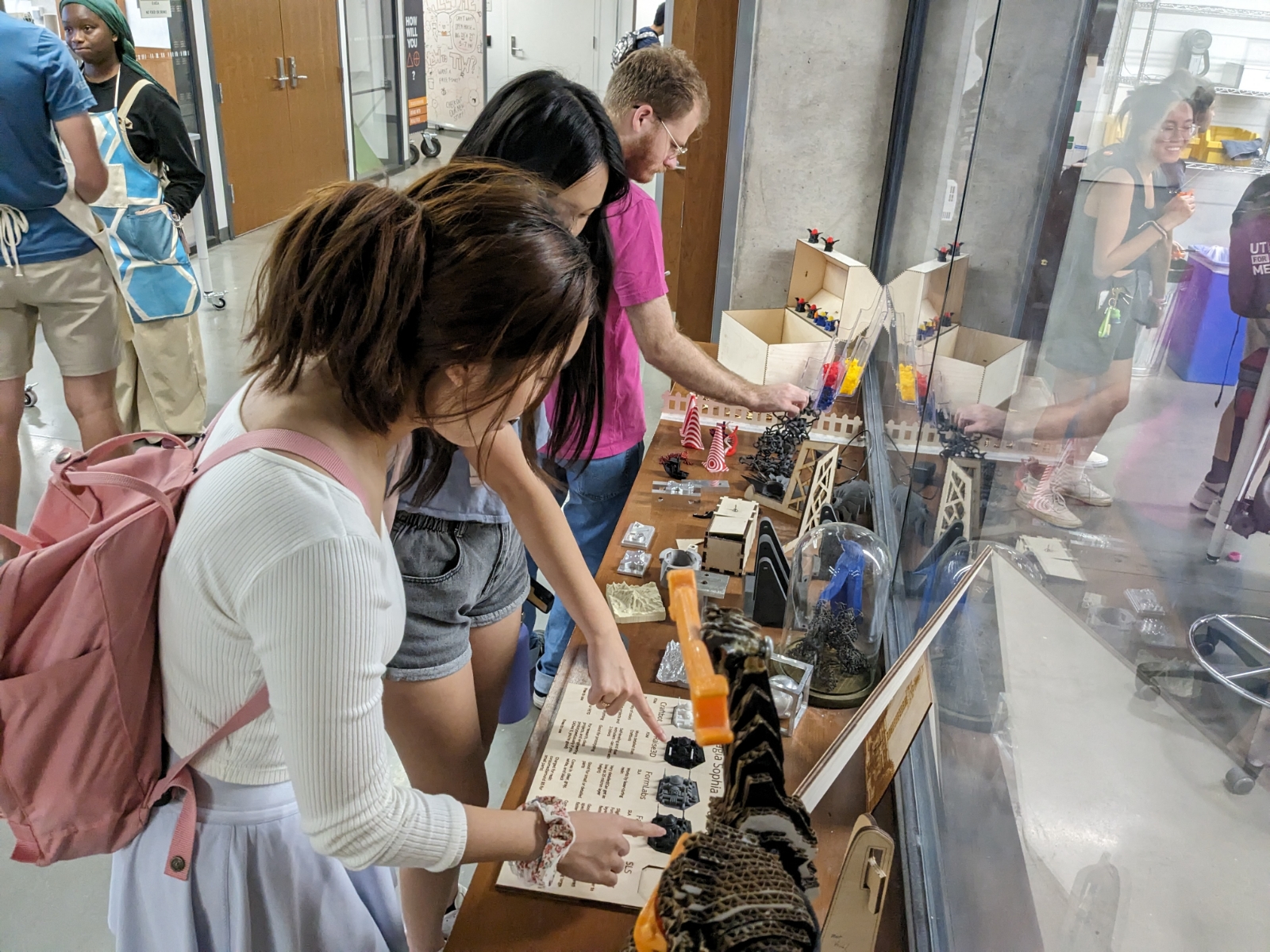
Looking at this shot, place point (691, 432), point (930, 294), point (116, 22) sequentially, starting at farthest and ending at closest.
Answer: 1. point (116, 22)
2. point (691, 432)
3. point (930, 294)

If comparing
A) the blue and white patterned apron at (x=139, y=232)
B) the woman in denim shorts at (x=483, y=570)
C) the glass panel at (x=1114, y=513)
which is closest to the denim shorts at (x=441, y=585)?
the woman in denim shorts at (x=483, y=570)

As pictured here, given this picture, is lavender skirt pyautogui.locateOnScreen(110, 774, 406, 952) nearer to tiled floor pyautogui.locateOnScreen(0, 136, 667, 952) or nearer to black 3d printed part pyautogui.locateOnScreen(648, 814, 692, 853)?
black 3d printed part pyautogui.locateOnScreen(648, 814, 692, 853)

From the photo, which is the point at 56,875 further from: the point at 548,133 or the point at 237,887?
the point at 548,133

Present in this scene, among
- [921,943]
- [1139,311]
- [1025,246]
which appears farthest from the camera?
[1025,246]

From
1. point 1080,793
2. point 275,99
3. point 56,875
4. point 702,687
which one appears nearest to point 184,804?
point 702,687

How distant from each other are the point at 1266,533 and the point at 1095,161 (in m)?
0.51

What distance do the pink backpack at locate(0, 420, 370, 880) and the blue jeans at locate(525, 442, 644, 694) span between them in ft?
3.86

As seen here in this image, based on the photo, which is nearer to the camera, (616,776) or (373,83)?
(616,776)

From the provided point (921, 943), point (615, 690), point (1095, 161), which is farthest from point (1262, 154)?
point (615, 690)

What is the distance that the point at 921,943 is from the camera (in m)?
1.00

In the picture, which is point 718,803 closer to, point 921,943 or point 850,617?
point 921,943

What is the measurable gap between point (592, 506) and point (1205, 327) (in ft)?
5.42

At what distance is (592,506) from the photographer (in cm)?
218

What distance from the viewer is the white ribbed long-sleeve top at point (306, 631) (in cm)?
75
